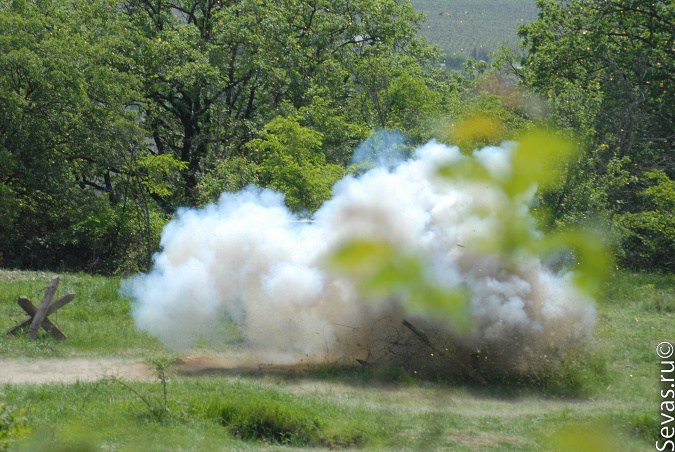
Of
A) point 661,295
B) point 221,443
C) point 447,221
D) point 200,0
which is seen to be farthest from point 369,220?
point 200,0

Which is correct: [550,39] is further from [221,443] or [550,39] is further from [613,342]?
[221,443]

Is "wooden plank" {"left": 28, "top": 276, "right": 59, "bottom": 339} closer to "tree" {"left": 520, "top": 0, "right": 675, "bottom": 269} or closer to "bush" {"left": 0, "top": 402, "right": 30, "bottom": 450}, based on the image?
"bush" {"left": 0, "top": 402, "right": 30, "bottom": 450}

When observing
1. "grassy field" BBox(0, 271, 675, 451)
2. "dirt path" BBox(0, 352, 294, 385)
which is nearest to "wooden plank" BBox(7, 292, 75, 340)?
"grassy field" BBox(0, 271, 675, 451)

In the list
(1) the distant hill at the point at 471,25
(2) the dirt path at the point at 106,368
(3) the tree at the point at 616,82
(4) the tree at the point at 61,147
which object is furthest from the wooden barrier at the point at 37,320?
(1) the distant hill at the point at 471,25

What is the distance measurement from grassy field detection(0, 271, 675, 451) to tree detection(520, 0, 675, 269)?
9.97 metres

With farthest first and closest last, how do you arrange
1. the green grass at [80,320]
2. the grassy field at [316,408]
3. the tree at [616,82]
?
the tree at [616,82]
the green grass at [80,320]
the grassy field at [316,408]

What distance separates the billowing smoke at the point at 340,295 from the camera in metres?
14.8

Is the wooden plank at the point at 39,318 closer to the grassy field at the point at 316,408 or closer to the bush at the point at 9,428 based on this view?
the grassy field at the point at 316,408

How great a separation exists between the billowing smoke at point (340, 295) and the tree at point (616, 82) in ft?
35.7

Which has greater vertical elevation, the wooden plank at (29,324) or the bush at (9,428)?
the wooden plank at (29,324)

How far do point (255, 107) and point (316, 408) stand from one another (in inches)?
941

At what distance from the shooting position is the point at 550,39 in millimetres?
Result: 34156

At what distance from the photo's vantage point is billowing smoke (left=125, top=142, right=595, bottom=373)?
48.5 ft

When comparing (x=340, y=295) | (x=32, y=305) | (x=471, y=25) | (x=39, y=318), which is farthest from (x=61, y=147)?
(x=471, y=25)
